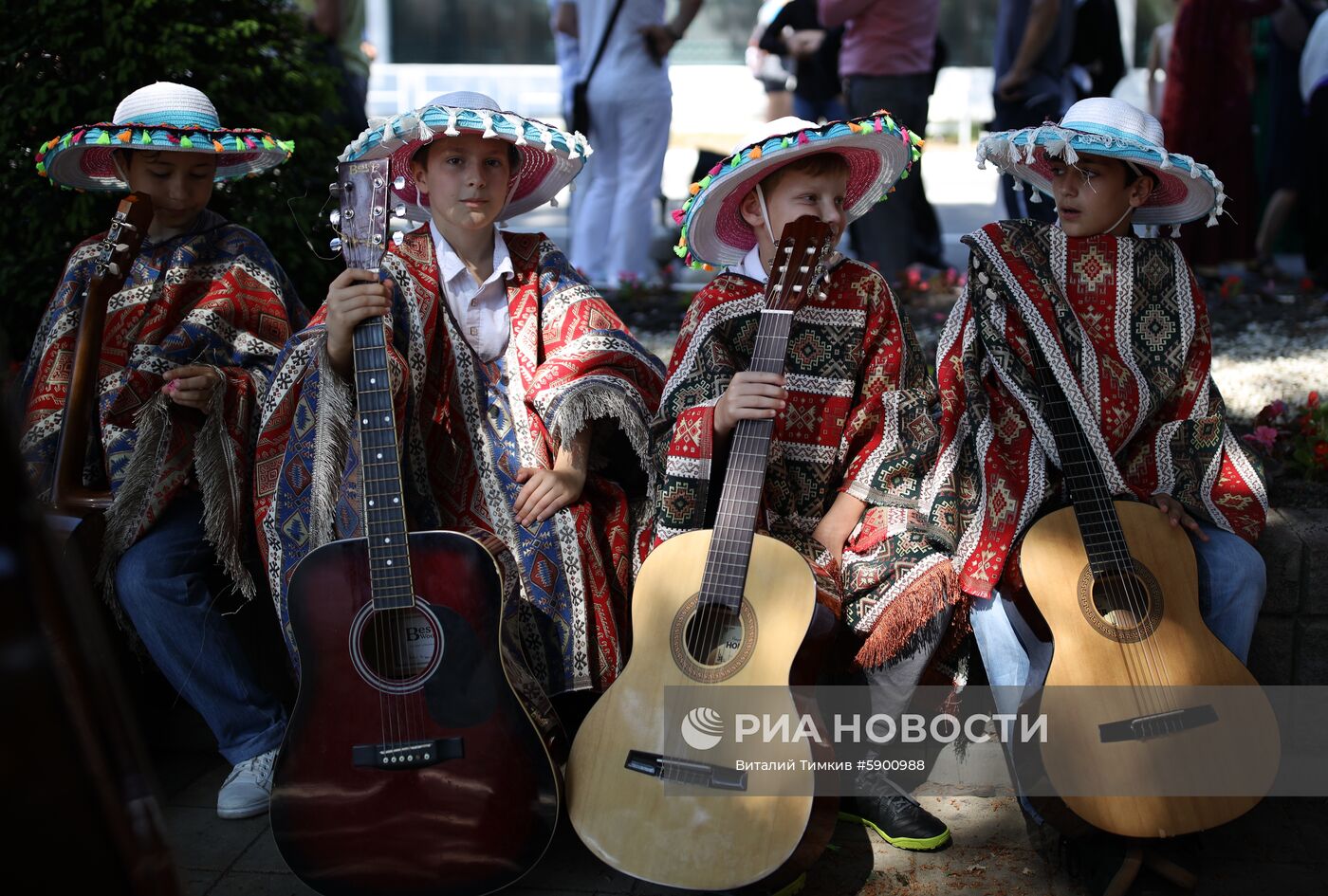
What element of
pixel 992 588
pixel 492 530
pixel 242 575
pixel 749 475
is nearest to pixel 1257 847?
pixel 992 588

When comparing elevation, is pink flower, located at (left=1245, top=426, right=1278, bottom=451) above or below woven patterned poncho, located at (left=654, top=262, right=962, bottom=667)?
below

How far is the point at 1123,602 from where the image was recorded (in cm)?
266

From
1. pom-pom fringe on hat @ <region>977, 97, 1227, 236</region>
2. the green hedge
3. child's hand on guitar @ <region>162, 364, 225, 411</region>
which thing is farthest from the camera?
the green hedge

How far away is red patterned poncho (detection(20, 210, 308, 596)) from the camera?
10.3 feet

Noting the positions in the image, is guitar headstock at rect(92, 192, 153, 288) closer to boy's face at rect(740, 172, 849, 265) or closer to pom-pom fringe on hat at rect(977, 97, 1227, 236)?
boy's face at rect(740, 172, 849, 265)

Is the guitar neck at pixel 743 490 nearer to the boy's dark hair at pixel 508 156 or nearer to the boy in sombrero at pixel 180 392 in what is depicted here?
the boy's dark hair at pixel 508 156

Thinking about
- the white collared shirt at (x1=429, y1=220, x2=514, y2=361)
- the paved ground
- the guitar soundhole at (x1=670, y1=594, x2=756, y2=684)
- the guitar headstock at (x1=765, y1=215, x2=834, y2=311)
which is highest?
the guitar headstock at (x1=765, y1=215, x2=834, y2=311)

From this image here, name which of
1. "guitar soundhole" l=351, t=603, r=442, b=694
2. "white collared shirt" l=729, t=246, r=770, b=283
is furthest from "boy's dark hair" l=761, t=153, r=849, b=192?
"guitar soundhole" l=351, t=603, r=442, b=694

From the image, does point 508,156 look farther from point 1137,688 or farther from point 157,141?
point 1137,688

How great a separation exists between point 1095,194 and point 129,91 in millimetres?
3004

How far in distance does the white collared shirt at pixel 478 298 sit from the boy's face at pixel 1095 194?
1.41m

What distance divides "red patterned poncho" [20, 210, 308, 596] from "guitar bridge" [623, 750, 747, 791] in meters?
1.20

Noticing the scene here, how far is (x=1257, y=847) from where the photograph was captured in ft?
9.21

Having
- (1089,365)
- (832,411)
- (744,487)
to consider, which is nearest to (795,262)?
(832,411)
